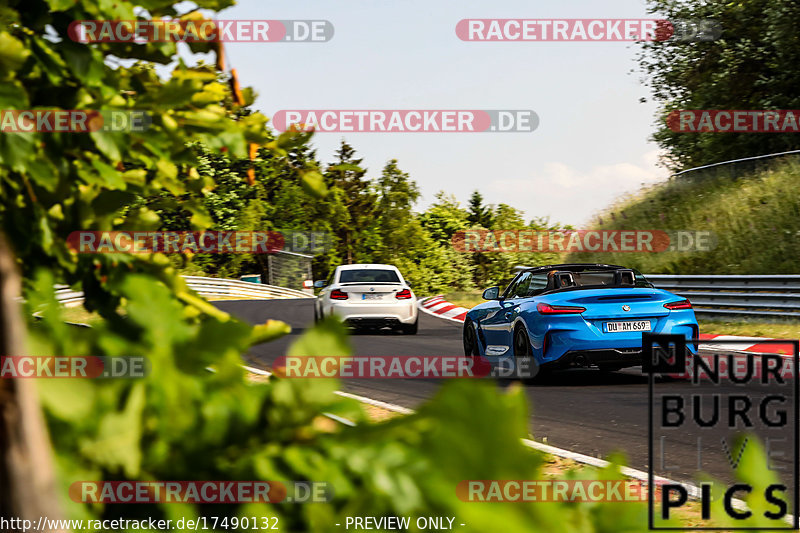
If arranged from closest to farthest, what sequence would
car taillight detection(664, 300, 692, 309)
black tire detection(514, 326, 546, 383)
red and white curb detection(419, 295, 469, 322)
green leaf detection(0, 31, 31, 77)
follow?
green leaf detection(0, 31, 31, 77) < car taillight detection(664, 300, 692, 309) < black tire detection(514, 326, 546, 383) < red and white curb detection(419, 295, 469, 322)

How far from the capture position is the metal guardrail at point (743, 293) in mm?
18312

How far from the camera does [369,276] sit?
69.2 ft

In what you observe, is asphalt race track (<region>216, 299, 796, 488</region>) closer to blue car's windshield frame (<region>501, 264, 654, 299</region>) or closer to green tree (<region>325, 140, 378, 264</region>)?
blue car's windshield frame (<region>501, 264, 654, 299</region>)

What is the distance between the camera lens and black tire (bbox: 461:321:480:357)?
517 inches

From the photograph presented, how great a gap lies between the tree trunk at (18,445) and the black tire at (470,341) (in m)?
12.2

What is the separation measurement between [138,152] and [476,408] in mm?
1222

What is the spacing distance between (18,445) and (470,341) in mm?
12595

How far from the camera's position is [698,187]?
30.0 m

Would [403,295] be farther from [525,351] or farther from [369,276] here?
[525,351]

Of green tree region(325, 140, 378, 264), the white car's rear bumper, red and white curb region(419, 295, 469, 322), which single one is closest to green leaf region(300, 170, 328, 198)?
the white car's rear bumper

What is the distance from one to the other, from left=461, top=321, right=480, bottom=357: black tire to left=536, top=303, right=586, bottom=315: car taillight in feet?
7.82

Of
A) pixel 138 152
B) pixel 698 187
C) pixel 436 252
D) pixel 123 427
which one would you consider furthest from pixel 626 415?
pixel 436 252

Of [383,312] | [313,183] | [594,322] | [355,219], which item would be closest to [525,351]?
[594,322]

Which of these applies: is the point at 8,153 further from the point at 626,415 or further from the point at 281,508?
the point at 626,415
